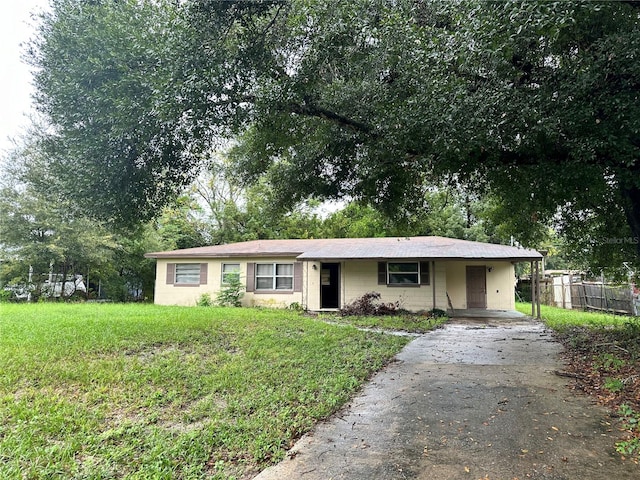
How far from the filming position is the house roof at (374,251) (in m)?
13.4

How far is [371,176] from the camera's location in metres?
7.35

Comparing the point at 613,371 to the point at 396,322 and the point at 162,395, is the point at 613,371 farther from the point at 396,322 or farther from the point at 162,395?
the point at 396,322

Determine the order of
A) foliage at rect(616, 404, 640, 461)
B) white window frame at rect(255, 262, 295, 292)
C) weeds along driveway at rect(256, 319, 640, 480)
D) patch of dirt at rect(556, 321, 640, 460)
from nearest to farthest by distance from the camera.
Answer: weeds along driveway at rect(256, 319, 640, 480)
foliage at rect(616, 404, 640, 461)
patch of dirt at rect(556, 321, 640, 460)
white window frame at rect(255, 262, 295, 292)

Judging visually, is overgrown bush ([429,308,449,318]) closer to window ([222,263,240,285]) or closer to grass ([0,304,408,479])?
grass ([0,304,408,479])

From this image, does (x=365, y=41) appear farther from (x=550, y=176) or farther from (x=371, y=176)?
(x=550, y=176)

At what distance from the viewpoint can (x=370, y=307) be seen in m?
14.0

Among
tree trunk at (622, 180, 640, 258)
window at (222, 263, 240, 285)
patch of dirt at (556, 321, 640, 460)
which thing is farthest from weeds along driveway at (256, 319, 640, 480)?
window at (222, 263, 240, 285)

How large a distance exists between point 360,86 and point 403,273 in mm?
9247

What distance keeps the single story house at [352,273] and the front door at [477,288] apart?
37 millimetres

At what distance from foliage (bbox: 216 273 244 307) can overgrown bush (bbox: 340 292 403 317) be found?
169 inches

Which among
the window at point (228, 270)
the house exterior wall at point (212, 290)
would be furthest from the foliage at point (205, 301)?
the window at point (228, 270)

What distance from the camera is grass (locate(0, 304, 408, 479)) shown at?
10.6 feet

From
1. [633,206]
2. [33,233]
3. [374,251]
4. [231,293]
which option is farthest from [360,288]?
[33,233]

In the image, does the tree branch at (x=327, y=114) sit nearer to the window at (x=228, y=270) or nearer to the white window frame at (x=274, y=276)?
the white window frame at (x=274, y=276)
